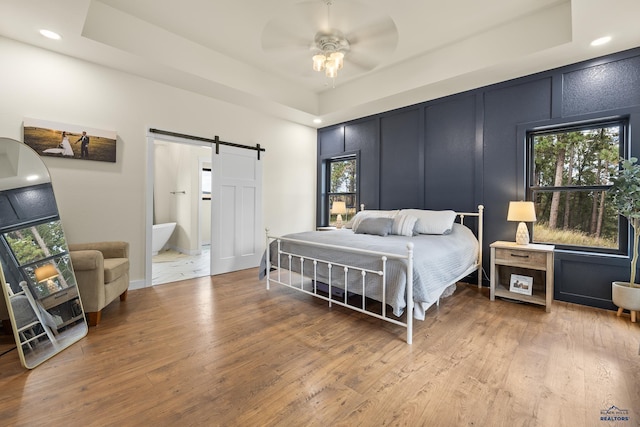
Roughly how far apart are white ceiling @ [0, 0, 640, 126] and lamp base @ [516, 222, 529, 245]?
1.83 meters

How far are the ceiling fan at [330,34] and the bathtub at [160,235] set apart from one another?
160 inches

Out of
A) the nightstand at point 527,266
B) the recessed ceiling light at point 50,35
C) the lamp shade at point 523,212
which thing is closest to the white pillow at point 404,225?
the nightstand at point 527,266

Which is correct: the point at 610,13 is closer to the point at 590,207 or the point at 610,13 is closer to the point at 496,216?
the point at 590,207

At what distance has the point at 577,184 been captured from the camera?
3.22 meters

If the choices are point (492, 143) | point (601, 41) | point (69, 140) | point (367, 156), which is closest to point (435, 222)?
point (492, 143)

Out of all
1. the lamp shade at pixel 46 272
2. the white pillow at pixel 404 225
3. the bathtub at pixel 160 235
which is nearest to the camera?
the lamp shade at pixel 46 272

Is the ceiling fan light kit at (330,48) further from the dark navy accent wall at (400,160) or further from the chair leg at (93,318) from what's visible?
Answer: the chair leg at (93,318)

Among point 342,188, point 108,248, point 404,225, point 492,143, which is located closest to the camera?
point 108,248

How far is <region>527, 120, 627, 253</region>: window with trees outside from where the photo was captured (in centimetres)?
303

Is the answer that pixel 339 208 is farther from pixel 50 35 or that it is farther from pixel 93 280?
pixel 50 35

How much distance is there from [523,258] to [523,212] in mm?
506

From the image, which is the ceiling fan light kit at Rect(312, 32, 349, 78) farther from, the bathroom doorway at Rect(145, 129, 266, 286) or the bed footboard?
the bathroom doorway at Rect(145, 129, 266, 286)

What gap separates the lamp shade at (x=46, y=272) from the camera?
2170 millimetres

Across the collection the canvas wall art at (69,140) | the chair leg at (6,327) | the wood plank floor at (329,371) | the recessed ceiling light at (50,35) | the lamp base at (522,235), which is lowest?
the wood plank floor at (329,371)
